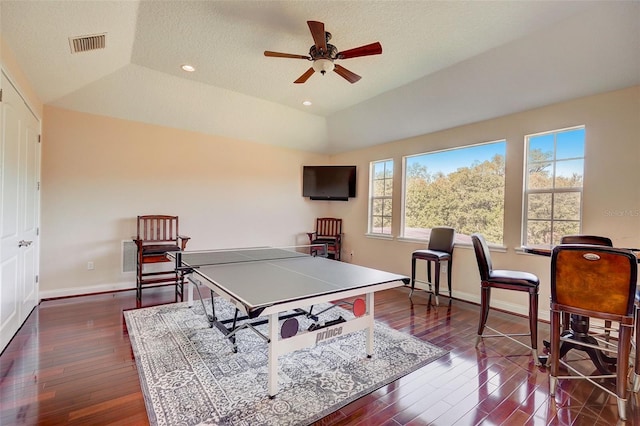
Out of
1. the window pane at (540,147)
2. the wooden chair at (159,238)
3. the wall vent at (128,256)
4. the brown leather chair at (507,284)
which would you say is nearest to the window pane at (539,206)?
the window pane at (540,147)

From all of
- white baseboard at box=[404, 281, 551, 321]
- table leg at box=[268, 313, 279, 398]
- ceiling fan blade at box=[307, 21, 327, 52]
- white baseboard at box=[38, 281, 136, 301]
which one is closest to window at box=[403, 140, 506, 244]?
white baseboard at box=[404, 281, 551, 321]

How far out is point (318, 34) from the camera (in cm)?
223

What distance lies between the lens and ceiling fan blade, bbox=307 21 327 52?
2111mm

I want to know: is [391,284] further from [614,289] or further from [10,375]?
[10,375]

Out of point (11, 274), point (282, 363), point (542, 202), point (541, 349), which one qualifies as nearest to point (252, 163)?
point (11, 274)

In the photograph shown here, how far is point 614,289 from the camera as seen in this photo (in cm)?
182

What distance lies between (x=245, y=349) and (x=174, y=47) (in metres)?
3.06

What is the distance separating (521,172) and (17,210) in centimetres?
542

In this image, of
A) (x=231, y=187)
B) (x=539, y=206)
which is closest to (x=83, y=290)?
(x=231, y=187)

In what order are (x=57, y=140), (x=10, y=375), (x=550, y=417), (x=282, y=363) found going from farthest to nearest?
(x=57, y=140)
(x=282, y=363)
(x=10, y=375)
(x=550, y=417)

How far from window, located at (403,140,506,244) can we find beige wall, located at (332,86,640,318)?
14cm

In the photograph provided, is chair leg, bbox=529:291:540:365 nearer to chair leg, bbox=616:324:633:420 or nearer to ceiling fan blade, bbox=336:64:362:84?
chair leg, bbox=616:324:633:420

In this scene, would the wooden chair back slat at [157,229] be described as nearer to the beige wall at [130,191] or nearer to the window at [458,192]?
the beige wall at [130,191]

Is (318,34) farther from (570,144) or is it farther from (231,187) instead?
(231,187)
